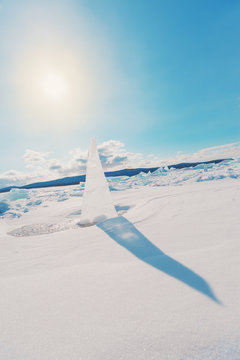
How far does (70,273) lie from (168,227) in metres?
1.63

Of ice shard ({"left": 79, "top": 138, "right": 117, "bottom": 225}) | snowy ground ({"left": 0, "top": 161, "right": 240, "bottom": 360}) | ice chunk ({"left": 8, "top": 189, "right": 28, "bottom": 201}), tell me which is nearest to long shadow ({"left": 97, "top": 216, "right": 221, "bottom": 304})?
snowy ground ({"left": 0, "top": 161, "right": 240, "bottom": 360})

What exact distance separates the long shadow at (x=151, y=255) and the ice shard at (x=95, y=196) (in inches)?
46.5

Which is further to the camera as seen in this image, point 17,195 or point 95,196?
point 17,195

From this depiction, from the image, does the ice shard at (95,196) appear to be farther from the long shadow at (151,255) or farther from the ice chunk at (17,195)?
the ice chunk at (17,195)

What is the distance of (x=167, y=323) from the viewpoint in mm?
1006

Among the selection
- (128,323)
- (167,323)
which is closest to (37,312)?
(128,323)

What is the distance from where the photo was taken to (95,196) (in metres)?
4.72

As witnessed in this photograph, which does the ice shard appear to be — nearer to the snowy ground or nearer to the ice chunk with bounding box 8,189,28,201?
the snowy ground

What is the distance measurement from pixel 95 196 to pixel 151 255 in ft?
10.2

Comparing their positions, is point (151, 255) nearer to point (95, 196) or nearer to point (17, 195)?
point (95, 196)

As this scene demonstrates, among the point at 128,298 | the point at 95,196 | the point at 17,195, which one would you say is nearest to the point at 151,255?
the point at 128,298

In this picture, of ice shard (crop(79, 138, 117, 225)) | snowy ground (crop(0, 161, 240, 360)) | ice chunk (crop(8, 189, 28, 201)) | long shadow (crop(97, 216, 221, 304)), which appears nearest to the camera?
snowy ground (crop(0, 161, 240, 360))

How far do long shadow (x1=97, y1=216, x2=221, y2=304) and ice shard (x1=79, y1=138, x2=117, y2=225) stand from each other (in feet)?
3.87

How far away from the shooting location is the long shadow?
132 cm
